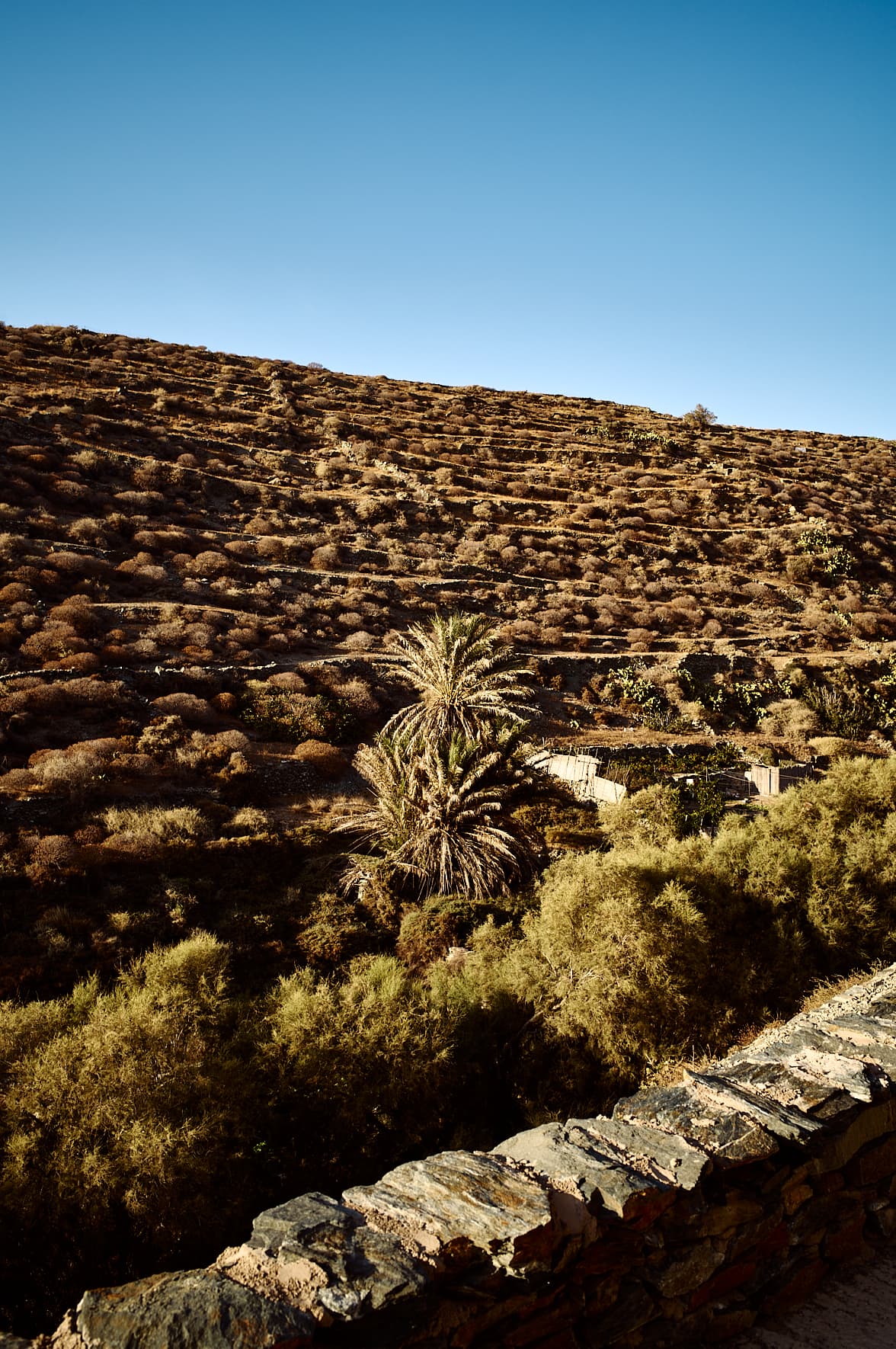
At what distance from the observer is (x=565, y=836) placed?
54.0 feet

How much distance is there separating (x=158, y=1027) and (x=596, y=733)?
22178 mm

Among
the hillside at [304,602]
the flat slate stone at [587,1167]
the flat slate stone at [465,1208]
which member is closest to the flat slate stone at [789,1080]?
the flat slate stone at [587,1167]

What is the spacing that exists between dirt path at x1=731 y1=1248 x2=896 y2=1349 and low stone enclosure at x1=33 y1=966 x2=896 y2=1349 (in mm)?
90

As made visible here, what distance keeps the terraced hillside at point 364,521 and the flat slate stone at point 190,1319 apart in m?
24.1

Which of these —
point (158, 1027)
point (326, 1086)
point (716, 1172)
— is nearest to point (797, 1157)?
point (716, 1172)

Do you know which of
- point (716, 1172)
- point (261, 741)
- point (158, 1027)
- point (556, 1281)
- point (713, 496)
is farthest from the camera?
point (713, 496)

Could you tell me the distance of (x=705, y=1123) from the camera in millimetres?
4648

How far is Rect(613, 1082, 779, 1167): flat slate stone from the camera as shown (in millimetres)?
4430

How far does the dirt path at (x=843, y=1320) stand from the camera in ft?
14.4

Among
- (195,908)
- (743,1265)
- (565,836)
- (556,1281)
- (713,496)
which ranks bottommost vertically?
(195,908)

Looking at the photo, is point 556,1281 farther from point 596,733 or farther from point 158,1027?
point 596,733

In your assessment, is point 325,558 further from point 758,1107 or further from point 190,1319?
point 190,1319

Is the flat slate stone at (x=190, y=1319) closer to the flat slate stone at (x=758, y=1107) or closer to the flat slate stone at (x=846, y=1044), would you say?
the flat slate stone at (x=758, y=1107)

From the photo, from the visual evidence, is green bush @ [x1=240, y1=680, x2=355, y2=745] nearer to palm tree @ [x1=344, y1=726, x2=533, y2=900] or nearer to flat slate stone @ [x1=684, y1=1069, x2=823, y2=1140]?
palm tree @ [x1=344, y1=726, x2=533, y2=900]
